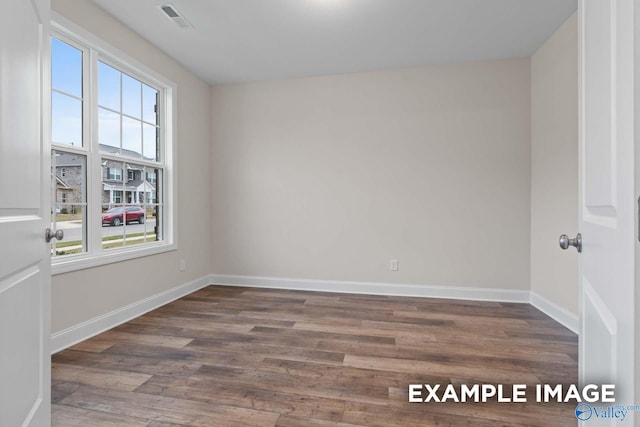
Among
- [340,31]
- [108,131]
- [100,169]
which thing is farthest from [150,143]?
[340,31]

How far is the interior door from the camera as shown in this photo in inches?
22.8

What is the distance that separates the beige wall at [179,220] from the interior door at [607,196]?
9.65 ft

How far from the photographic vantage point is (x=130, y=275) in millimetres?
2928

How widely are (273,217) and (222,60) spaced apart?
1.88 m

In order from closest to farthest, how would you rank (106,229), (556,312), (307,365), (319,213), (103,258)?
(307,365) < (103,258) < (106,229) < (556,312) < (319,213)

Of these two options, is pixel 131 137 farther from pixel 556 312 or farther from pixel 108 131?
pixel 556 312

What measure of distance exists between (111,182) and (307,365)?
7.63ft

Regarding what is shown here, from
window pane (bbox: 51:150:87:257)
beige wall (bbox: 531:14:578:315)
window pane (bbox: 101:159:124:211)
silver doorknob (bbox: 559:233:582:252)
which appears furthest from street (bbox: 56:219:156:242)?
beige wall (bbox: 531:14:578:315)

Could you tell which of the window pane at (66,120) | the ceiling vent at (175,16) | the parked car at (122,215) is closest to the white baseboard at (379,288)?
the parked car at (122,215)

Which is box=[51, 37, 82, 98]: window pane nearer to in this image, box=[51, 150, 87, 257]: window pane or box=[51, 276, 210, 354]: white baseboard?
box=[51, 150, 87, 257]: window pane

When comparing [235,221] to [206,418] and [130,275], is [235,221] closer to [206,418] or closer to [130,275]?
[130,275]

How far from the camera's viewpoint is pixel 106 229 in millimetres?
2766

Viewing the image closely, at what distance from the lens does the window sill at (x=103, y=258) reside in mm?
2277

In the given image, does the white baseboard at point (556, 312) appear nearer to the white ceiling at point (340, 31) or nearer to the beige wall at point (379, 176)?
the beige wall at point (379, 176)
